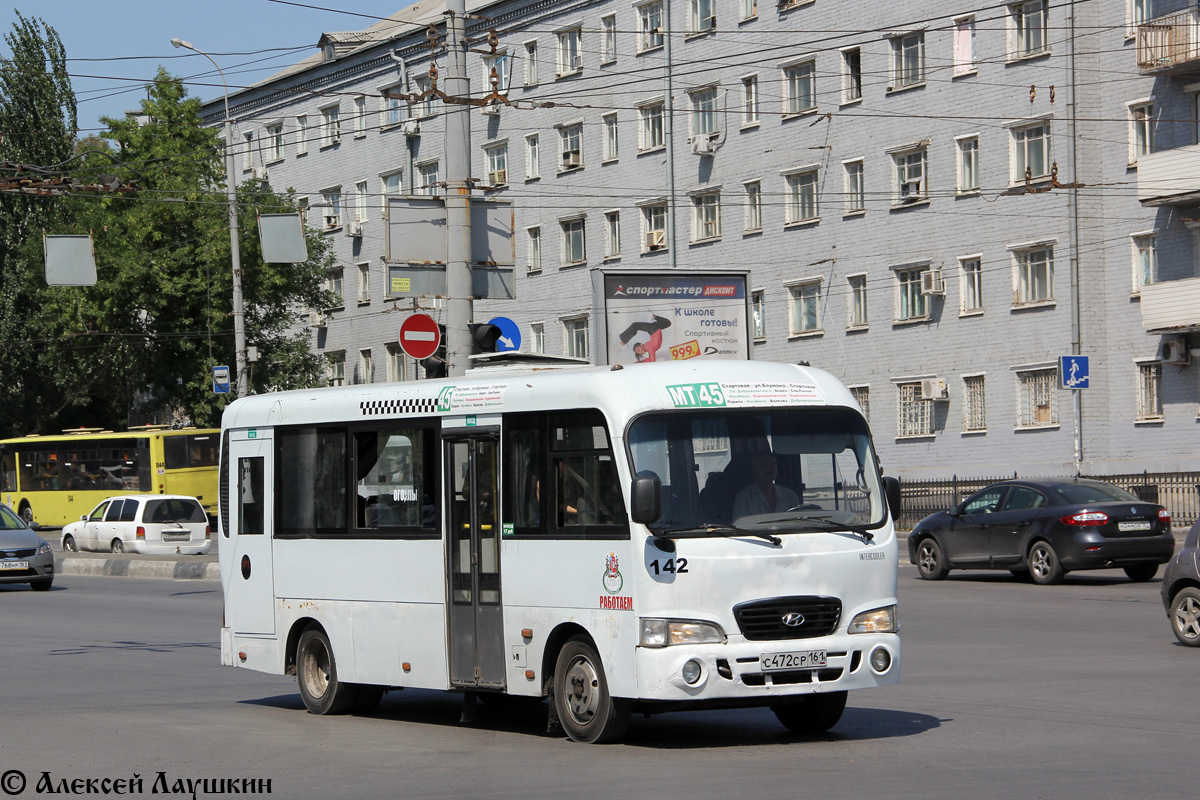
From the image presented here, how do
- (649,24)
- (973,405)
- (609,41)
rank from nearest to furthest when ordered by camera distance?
(973,405) < (649,24) < (609,41)

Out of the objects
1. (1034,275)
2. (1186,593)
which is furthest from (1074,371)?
(1186,593)

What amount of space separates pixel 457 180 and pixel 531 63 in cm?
4307

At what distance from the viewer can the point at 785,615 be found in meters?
9.94

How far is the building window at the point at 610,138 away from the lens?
5684 cm

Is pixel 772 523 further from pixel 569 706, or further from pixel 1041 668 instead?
pixel 1041 668

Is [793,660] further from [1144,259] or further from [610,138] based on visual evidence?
[610,138]

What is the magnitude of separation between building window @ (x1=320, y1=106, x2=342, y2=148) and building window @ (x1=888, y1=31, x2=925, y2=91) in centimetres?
2800

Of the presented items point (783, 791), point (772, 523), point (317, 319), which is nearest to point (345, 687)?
point (772, 523)

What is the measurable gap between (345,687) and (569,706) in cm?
253

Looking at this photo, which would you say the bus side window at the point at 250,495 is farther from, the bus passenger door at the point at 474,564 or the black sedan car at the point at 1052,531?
the black sedan car at the point at 1052,531

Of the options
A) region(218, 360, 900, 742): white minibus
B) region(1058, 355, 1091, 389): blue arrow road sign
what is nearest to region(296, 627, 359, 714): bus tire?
region(218, 360, 900, 742): white minibus

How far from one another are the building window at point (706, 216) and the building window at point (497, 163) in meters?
9.28

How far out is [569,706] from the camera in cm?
1036

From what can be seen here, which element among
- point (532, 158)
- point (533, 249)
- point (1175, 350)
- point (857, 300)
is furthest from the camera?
point (533, 249)
